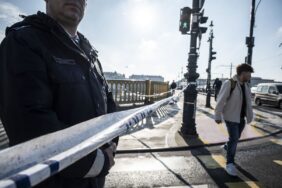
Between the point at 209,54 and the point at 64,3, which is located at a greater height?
the point at 209,54

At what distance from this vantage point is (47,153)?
106cm

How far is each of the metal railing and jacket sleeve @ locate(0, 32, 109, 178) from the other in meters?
0.15

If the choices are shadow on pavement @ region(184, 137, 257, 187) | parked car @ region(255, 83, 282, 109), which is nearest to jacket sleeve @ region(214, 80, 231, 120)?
shadow on pavement @ region(184, 137, 257, 187)

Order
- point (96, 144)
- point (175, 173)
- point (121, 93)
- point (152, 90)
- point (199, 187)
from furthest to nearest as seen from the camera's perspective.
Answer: point (152, 90) → point (121, 93) → point (175, 173) → point (199, 187) → point (96, 144)

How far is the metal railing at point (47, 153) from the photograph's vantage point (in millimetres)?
848

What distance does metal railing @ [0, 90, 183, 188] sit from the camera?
2.78 ft

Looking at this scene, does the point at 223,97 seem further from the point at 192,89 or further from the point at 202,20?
the point at 202,20

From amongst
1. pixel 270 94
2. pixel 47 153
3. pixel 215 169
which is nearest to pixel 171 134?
pixel 215 169

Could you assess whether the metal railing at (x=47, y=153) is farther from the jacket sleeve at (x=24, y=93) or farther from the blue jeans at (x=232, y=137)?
the blue jeans at (x=232, y=137)

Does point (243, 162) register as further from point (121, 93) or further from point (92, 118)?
point (121, 93)

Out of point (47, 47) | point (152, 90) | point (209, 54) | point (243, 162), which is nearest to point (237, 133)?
point (243, 162)

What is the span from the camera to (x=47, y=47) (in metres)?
1.53

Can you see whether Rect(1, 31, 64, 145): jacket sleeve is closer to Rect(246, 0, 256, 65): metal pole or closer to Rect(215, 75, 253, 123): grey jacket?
Rect(215, 75, 253, 123): grey jacket

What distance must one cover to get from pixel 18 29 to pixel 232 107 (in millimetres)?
4431
